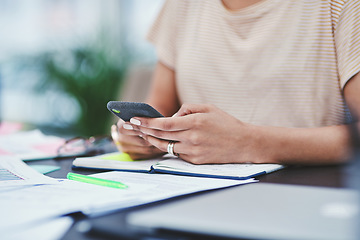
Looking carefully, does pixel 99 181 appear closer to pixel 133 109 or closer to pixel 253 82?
pixel 133 109

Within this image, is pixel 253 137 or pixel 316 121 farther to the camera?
pixel 316 121

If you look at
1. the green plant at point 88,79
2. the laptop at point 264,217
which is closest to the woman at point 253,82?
the laptop at point 264,217

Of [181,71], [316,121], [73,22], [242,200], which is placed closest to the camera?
[242,200]

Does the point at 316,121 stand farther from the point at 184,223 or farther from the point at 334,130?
the point at 184,223

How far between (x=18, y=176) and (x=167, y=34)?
0.73 m

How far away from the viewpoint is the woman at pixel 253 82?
71 cm

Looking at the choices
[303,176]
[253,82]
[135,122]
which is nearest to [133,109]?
[135,122]

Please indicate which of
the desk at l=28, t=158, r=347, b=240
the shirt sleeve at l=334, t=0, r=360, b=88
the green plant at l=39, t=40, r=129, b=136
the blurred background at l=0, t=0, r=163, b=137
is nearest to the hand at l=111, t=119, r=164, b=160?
the desk at l=28, t=158, r=347, b=240

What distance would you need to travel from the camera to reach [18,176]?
63 centimetres

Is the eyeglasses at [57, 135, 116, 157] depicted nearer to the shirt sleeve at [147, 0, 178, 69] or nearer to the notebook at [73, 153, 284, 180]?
the notebook at [73, 153, 284, 180]

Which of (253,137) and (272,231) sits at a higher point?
(253,137)

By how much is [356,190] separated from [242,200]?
0.15m

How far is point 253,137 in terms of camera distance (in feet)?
2.34

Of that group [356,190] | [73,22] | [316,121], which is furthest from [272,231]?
[73,22]
